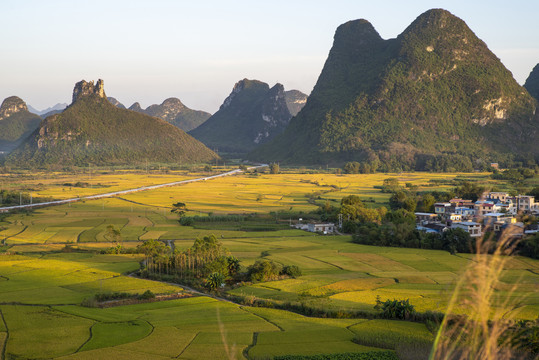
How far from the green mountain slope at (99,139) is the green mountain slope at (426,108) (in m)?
27.2

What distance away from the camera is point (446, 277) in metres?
34.3

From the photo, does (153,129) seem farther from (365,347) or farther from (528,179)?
(365,347)

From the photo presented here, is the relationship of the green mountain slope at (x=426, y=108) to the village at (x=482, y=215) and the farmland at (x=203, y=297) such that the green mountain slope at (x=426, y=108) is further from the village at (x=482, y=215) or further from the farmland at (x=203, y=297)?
the farmland at (x=203, y=297)

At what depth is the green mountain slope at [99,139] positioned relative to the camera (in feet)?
465

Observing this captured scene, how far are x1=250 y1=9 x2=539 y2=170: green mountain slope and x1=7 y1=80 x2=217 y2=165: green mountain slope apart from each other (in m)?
27.2

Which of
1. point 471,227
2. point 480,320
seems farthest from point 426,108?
point 480,320

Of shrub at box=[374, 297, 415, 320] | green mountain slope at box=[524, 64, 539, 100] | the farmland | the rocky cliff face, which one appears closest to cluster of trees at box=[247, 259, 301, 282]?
the farmland

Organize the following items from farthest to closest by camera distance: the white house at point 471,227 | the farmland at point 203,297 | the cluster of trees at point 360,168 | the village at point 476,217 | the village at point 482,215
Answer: the cluster of trees at point 360,168, the village at point 476,217, the village at point 482,215, the white house at point 471,227, the farmland at point 203,297

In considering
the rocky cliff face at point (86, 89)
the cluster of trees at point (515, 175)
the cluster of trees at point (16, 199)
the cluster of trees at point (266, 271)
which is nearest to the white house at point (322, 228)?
the cluster of trees at point (266, 271)

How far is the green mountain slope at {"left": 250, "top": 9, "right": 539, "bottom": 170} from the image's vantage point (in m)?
136

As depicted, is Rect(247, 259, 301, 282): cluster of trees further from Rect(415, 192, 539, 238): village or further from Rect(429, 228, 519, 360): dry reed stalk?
Rect(415, 192, 539, 238): village

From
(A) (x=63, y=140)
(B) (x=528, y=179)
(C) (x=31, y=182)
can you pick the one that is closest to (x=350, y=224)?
(B) (x=528, y=179)

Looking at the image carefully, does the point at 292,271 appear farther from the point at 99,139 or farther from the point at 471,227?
A: the point at 99,139

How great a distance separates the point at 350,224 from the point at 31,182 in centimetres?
6583
